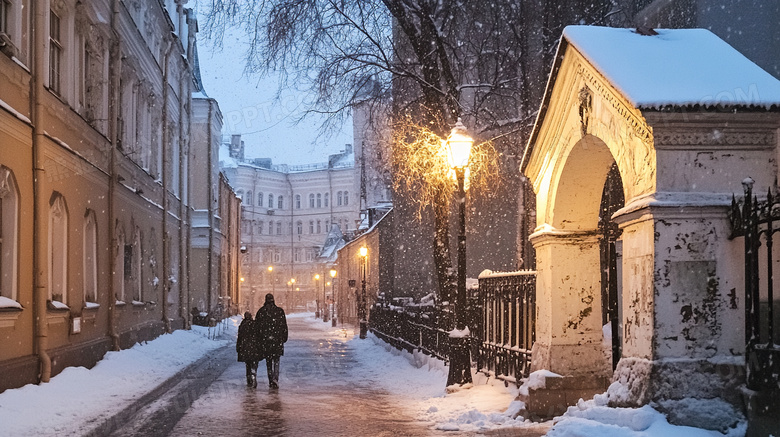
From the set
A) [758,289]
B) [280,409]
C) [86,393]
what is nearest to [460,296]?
[280,409]

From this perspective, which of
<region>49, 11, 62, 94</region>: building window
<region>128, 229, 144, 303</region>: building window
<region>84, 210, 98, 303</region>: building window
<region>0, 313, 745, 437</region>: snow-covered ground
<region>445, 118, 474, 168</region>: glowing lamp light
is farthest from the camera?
<region>128, 229, 144, 303</region>: building window

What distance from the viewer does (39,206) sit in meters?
13.2

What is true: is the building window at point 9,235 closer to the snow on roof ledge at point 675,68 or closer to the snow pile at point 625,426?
the snow on roof ledge at point 675,68

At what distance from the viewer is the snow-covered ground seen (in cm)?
678

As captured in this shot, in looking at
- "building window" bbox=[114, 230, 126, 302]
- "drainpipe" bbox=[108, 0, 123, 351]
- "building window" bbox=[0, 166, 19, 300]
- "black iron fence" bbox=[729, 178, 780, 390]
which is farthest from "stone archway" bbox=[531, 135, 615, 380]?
"building window" bbox=[114, 230, 126, 302]

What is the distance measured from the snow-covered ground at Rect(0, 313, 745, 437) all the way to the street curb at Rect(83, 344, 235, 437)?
9 cm

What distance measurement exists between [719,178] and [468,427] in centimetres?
433

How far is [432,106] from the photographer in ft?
57.8

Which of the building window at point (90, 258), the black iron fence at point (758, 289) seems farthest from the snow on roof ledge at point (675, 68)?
the building window at point (90, 258)

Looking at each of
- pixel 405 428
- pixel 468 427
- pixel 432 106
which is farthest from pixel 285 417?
pixel 432 106

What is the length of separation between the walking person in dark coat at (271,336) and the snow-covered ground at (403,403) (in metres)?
1.85

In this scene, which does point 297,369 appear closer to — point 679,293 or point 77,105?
point 77,105

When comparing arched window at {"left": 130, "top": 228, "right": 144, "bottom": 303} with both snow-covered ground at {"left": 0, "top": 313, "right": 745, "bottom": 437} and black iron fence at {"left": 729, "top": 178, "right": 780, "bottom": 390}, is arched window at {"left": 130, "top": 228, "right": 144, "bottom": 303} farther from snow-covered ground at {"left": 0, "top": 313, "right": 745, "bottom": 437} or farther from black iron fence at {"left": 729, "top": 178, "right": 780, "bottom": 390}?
black iron fence at {"left": 729, "top": 178, "right": 780, "bottom": 390}

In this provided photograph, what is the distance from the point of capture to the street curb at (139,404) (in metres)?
10.3
